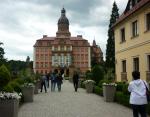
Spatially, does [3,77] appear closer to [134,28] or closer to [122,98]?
[122,98]

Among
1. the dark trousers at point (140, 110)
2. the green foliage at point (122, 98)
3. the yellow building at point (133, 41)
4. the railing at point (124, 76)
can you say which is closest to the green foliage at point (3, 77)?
the green foliage at point (122, 98)

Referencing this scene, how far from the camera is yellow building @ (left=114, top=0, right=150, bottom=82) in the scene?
24344mm

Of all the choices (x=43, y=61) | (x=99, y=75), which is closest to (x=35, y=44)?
(x=43, y=61)

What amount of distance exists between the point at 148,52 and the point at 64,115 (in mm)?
11522

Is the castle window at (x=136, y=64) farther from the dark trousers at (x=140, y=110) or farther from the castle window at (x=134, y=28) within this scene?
the dark trousers at (x=140, y=110)

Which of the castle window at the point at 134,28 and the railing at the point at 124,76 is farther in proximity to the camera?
the railing at the point at 124,76

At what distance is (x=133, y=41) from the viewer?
89.5 ft

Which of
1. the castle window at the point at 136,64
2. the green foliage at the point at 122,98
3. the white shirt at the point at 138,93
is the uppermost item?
the castle window at the point at 136,64

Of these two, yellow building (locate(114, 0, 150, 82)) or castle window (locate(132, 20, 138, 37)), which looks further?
castle window (locate(132, 20, 138, 37))

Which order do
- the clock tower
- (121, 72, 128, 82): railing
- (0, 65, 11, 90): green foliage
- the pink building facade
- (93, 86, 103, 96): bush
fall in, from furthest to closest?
the pink building facade, the clock tower, (121, 72, 128, 82): railing, (93, 86, 103, 96): bush, (0, 65, 11, 90): green foliage

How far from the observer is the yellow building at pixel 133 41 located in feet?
79.9

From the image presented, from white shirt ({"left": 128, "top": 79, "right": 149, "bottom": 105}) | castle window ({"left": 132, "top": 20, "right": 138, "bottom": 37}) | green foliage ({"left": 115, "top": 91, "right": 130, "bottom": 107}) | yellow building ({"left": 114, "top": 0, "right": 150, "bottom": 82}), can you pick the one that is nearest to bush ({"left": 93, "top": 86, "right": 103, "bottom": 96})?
yellow building ({"left": 114, "top": 0, "right": 150, "bottom": 82})

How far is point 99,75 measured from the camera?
33156 millimetres

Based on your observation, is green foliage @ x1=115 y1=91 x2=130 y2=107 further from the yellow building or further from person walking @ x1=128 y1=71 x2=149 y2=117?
person walking @ x1=128 y1=71 x2=149 y2=117
